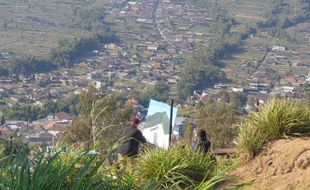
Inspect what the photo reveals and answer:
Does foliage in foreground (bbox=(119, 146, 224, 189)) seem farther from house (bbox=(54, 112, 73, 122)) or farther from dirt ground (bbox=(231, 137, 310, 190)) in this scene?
house (bbox=(54, 112, 73, 122))

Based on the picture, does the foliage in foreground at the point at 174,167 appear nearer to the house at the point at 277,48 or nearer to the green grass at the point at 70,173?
the green grass at the point at 70,173

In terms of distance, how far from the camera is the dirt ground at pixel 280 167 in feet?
16.1

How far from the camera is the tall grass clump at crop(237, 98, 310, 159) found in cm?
566

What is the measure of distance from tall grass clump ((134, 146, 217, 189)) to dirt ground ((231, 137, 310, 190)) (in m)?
0.34

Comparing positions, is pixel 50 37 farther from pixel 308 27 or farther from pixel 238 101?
pixel 238 101

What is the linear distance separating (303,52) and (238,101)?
3433 cm

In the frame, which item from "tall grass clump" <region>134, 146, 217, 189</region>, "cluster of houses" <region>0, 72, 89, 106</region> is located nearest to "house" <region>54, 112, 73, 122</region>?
"cluster of houses" <region>0, 72, 89, 106</region>

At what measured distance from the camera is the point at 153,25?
8006cm

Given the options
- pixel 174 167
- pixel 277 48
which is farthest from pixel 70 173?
pixel 277 48

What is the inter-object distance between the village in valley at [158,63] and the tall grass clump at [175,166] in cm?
2585

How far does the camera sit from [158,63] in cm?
6162

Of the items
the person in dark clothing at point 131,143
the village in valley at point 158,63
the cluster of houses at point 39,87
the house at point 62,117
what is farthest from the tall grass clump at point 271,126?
the cluster of houses at point 39,87

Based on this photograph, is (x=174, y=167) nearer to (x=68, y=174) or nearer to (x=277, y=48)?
(x=68, y=174)

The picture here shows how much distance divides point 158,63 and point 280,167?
56523mm
